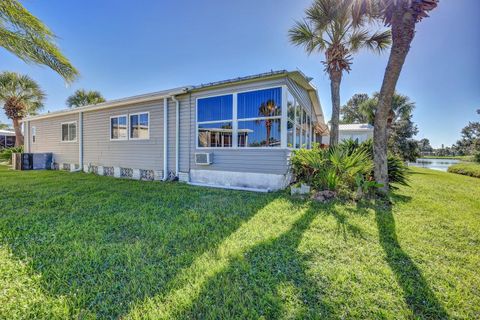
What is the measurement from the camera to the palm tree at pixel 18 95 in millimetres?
18391

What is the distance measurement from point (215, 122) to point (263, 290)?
6.26m

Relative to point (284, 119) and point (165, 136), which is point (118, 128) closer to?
point (165, 136)

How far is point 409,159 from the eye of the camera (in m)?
19.4

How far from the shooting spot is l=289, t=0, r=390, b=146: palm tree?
886cm

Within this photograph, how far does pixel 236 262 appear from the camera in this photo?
2666 mm

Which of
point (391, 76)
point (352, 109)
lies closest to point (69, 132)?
point (391, 76)

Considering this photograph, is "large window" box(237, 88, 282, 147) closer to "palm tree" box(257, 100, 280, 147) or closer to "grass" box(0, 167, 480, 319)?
"palm tree" box(257, 100, 280, 147)

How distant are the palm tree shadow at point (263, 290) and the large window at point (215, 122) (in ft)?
16.9

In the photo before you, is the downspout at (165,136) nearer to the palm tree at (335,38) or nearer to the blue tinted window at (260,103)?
the blue tinted window at (260,103)

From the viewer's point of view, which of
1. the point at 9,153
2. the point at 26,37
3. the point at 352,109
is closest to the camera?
the point at 26,37

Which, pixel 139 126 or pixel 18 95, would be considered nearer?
pixel 139 126

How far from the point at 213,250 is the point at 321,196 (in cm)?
374

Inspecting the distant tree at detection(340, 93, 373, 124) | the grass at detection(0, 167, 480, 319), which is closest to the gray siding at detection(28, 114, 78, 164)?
the grass at detection(0, 167, 480, 319)

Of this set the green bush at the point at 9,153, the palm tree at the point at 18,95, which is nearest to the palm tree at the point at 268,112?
the green bush at the point at 9,153
